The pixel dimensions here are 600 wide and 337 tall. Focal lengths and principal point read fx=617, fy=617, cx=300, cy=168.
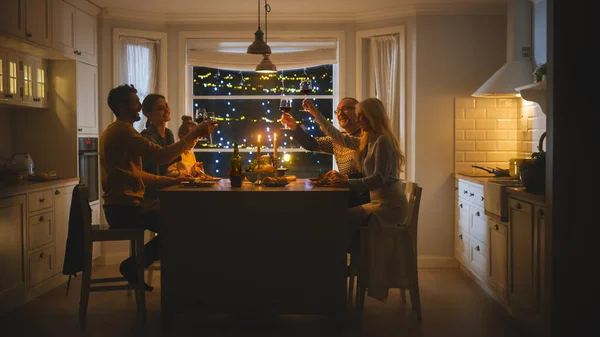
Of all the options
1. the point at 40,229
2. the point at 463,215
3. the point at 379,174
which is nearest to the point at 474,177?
the point at 463,215

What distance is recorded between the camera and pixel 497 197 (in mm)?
4422

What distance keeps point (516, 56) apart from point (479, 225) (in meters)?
1.56

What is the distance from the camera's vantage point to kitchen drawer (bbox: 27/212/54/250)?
475 cm

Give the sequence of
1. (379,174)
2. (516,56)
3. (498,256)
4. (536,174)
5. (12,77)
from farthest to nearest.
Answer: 1. (516,56)
2. (12,77)
3. (498,256)
4. (379,174)
5. (536,174)

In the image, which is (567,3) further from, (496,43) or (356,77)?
(356,77)

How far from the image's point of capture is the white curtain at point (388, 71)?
6.38 meters

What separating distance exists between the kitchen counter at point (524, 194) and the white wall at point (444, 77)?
1892 mm

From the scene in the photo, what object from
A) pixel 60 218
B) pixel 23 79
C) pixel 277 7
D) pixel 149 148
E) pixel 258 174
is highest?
pixel 277 7

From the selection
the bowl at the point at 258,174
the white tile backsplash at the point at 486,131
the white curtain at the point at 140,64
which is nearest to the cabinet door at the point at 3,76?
the white curtain at the point at 140,64

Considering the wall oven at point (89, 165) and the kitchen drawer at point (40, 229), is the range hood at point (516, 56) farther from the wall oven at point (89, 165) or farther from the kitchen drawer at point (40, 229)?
the kitchen drawer at point (40, 229)

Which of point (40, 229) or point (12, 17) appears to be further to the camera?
point (40, 229)

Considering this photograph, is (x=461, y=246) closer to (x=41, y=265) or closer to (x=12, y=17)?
(x=41, y=265)

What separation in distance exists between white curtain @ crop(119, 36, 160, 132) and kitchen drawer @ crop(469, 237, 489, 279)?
353 centimetres

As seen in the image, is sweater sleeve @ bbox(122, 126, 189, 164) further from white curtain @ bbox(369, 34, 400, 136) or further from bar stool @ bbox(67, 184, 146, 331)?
white curtain @ bbox(369, 34, 400, 136)
